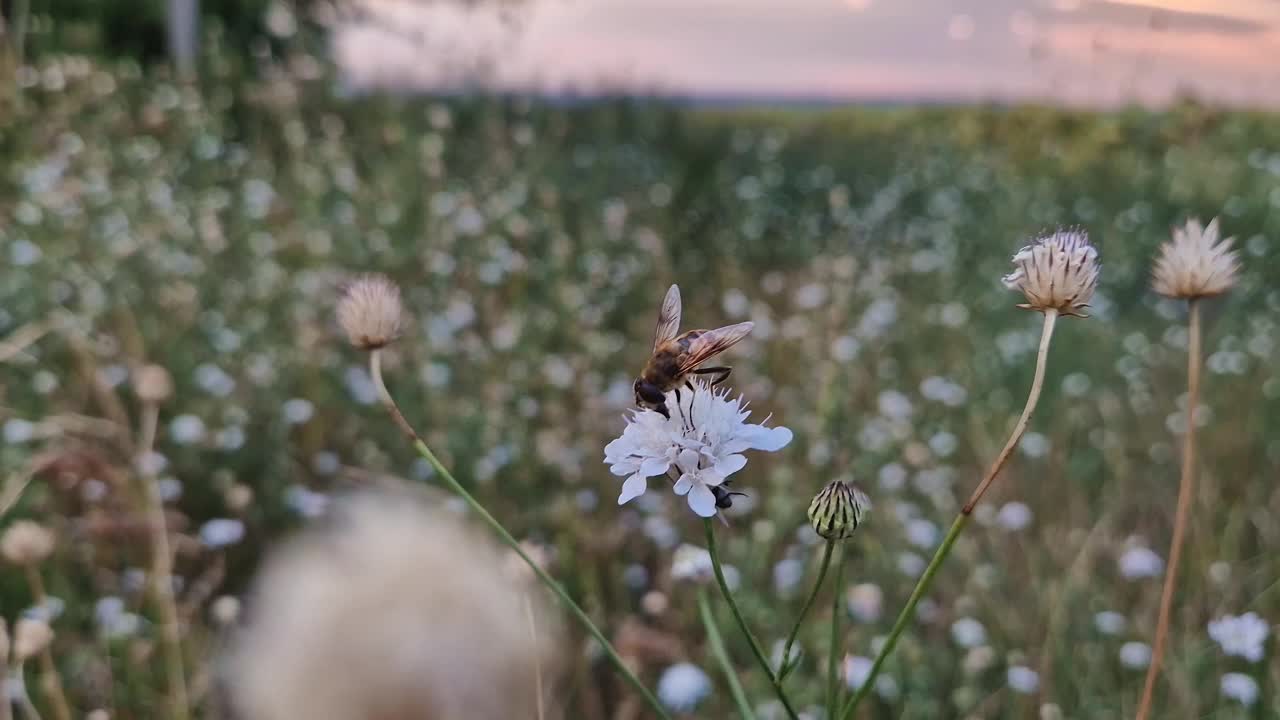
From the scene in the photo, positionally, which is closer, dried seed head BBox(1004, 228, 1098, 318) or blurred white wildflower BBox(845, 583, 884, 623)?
dried seed head BBox(1004, 228, 1098, 318)

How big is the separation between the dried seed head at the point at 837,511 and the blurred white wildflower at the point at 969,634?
138cm

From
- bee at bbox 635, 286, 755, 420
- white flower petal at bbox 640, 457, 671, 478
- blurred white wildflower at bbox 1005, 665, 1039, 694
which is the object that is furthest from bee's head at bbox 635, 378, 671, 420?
blurred white wildflower at bbox 1005, 665, 1039, 694

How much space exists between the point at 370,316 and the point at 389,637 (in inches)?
13.4

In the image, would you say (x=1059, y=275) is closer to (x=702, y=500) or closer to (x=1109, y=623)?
(x=702, y=500)

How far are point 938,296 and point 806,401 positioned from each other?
1715 millimetres

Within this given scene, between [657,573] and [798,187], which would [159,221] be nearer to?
[657,573]

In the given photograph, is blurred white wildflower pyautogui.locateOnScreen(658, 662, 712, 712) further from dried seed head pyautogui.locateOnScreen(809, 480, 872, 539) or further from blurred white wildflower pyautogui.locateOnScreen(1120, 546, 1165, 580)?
blurred white wildflower pyautogui.locateOnScreen(1120, 546, 1165, 580)

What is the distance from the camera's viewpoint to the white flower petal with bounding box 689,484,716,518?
0.82m

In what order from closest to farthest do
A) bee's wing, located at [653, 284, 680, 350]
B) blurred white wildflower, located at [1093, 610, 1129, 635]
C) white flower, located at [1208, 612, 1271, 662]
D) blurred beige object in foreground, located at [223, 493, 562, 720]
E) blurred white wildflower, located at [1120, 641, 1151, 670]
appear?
blurred beige object in foreground, located at [223, 493, 562, 720]
bee's wing, located at [653, 284, 680, 350]
white flower, located at [1208, 612, 1271, 662]
blurred white wildflower, located at [1120, 641, 1151, 670]
blurred white wildflower, located at [1093, 610, 1129, 635]

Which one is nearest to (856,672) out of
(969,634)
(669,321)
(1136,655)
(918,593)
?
(969,634)

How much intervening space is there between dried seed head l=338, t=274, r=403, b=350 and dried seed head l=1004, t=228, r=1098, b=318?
0.54 m

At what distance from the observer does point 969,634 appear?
2.14 meters

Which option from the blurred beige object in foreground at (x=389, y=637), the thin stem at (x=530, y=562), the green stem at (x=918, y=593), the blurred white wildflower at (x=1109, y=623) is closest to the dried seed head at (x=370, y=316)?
the thin stem at (x=530, y=562)

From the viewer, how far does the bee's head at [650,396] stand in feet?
3.21
